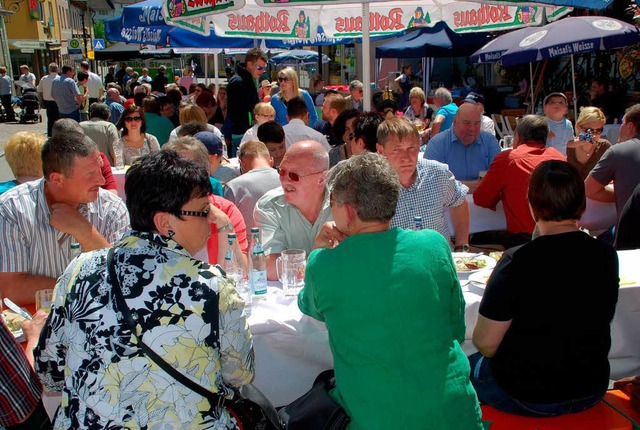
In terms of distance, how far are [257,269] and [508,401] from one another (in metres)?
1.27

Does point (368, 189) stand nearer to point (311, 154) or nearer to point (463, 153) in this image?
point (311, 154)

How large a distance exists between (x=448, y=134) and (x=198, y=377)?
4.18 m

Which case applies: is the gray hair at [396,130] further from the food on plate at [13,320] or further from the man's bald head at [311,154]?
the food on plate at [13,320]

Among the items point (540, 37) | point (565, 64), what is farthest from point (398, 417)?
point (565, 64)

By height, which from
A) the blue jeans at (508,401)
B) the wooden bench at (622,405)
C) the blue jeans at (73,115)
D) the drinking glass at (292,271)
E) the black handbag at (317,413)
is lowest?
the wooden bench at (622,405)

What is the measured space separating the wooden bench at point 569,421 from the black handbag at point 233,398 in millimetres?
918

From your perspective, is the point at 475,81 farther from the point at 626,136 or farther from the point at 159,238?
the point at 159,238

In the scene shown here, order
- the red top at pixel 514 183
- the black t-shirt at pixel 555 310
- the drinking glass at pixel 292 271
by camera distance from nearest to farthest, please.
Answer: the black t-shirt at pixel 555 310
the drinking glass at pixel 292 271
the red top at pixel 514 183

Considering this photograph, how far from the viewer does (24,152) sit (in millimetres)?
3746

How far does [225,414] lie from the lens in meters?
1.87

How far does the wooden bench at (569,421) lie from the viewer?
2.36 meters

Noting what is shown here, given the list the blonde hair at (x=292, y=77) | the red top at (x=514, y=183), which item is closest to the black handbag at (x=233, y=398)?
the red top at (x=514, y=183)

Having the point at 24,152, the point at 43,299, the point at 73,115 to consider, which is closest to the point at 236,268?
the point at 43,299

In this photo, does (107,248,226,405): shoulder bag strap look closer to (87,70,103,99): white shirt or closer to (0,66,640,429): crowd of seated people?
(0,66,640,429): crowd of seated people
